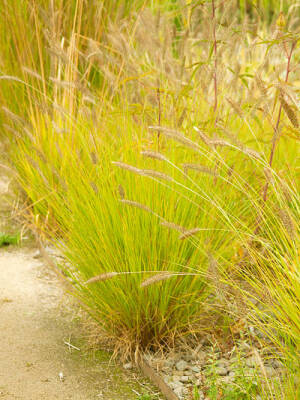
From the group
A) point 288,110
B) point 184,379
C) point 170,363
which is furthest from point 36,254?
point 288,110

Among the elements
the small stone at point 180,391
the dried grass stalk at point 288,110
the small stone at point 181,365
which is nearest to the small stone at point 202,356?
the small stone at point 181,365

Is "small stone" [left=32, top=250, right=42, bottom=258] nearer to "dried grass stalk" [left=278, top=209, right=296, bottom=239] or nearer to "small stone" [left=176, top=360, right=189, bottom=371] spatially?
"small stone" [left=176, top=360, right=189, bottom=371]

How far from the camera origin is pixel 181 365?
2.32 meters

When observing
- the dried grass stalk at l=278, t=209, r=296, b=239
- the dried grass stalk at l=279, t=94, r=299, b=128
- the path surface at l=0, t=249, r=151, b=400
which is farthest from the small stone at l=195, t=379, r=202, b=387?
the dried grass stalk at l=279, t=94, r=299, b=128

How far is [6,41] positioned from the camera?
4332mm

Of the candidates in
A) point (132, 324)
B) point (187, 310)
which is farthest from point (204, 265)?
point (132, 324)

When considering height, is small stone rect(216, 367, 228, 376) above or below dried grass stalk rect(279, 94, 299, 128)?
below

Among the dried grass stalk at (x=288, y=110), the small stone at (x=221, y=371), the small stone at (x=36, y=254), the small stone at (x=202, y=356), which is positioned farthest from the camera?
the small stone at (x=36, y=254)

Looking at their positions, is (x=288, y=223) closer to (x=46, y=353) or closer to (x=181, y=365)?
(x=181, y=365)

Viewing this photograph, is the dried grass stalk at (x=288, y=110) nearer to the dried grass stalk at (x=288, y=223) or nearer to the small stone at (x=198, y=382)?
the dried grass stalk at (x=288, y=223)

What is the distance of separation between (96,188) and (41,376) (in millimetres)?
813

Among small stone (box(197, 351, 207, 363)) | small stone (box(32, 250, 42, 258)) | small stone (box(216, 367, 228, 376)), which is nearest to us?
small stone (box(216, 367, 228, 376))

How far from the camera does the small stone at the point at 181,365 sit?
2.31 m

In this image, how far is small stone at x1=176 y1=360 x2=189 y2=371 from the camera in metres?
2.31
